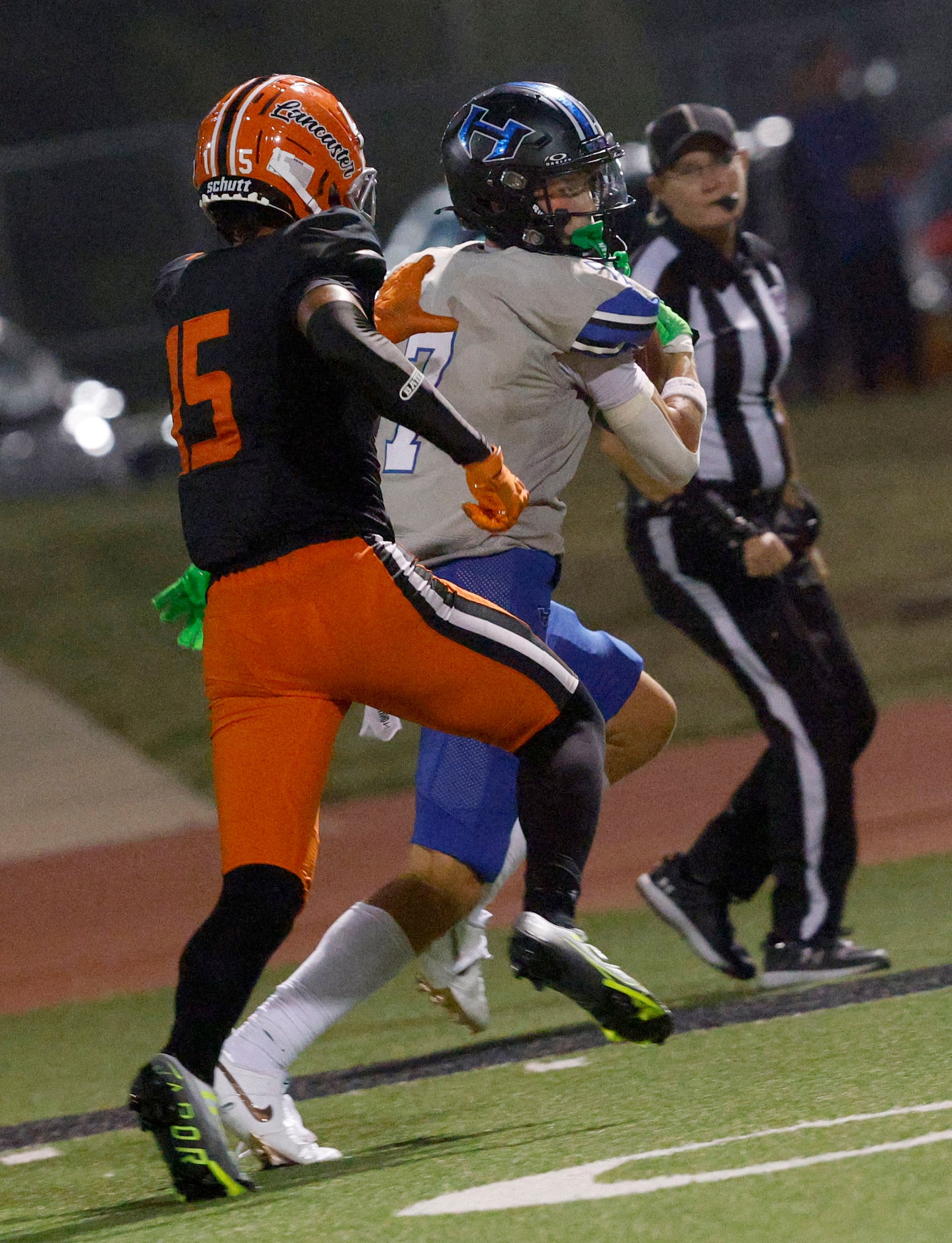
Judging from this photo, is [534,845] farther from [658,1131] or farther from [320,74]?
[320,74]

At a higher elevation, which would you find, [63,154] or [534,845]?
[63,154]

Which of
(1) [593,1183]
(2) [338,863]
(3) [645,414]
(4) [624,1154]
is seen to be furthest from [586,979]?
(2) [338,863]

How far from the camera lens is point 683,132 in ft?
19.2

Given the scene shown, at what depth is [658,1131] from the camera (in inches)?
152

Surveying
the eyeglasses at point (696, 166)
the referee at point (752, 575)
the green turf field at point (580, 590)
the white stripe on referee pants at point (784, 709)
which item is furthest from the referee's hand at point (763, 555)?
the green turf field at point (580, 590)

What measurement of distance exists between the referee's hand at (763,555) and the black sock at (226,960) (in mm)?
2095

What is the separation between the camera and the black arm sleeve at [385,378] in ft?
12.0

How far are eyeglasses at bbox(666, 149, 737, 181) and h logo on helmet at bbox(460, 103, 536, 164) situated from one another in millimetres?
1483

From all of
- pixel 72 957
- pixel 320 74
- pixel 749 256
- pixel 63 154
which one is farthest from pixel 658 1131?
pixel 320 74

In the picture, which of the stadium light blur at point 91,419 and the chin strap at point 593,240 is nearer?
the chin strap at point 593,240

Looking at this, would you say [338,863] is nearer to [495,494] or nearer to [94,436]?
[495,494]

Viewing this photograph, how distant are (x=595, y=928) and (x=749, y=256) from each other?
2.27 metres

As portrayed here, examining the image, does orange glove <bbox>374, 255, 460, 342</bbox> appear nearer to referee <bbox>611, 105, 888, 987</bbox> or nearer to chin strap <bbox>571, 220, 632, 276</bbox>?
chin strap <bbox>571, 220, 632, 276</bbox>

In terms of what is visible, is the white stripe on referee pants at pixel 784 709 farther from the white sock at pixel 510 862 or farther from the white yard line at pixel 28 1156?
the white yard line at pixel 28 1156
